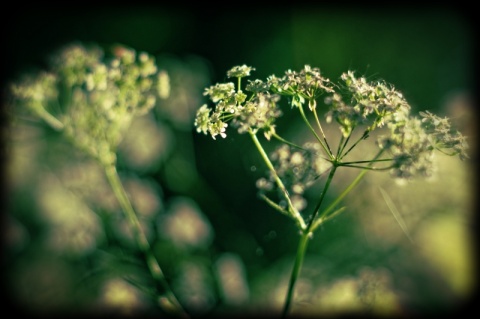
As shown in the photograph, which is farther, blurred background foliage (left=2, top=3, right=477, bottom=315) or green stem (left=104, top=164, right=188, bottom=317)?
blurred background foliage (left=2, top=3, right=477, bottom=315)

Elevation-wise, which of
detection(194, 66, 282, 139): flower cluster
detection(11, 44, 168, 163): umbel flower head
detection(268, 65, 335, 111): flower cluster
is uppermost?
detection(11, 44, 168, 163): umbel flower head

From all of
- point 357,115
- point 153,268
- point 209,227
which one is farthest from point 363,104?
point 209,227

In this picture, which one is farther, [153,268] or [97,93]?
[97,93]

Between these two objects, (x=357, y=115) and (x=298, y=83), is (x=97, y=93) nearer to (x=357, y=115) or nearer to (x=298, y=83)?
(x=298, y=83)

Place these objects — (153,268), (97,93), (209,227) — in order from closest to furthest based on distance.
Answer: (153,268)
(97,93)
(209,227)

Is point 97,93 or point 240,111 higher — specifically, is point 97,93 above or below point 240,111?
above

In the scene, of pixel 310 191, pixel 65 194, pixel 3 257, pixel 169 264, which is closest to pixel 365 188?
pixel 310 191

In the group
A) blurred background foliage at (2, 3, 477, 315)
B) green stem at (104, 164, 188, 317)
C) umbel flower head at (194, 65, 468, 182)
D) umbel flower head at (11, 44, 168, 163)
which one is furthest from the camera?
blurred background foliage at (2, 3, 477, 315)

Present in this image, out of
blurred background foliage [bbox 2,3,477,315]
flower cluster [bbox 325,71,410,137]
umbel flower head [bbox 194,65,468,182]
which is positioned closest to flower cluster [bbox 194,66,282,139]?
umbel flower head [bbox 194,65,468,182]

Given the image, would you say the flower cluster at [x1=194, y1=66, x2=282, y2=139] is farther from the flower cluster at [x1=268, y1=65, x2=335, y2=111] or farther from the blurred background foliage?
the blurred background foliage

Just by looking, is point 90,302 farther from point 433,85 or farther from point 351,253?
point 433,85
